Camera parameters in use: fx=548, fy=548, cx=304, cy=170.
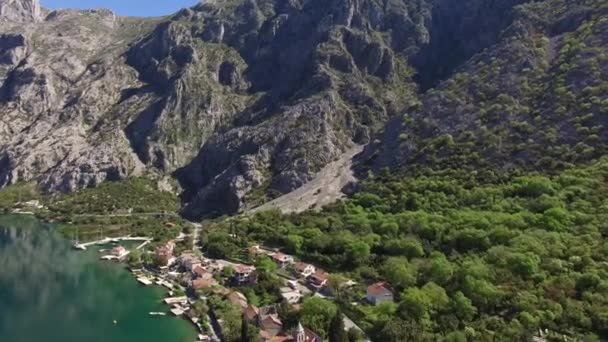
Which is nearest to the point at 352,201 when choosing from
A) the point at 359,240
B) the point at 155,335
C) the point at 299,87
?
the point at 359,240

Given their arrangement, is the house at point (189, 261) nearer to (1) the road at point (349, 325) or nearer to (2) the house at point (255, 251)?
(2) the house at point (255, 251)

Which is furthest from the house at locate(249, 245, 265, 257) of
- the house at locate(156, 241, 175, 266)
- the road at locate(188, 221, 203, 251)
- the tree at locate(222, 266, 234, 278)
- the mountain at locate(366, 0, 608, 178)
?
the mountain at locate(366, 0, 608, 178)

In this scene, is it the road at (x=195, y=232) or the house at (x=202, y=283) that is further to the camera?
the road at (x=195, y=232)

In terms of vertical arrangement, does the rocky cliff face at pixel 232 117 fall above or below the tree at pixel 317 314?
above

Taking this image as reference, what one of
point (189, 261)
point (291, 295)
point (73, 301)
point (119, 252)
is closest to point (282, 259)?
point (189, 261)

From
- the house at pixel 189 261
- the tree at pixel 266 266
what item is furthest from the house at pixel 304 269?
the house at pixel 189 261

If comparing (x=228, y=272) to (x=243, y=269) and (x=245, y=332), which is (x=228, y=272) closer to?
(x=243, y=269)

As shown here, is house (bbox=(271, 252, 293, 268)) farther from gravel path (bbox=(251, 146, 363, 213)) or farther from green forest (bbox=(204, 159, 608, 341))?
gravel path (bbox=(251, 146, 363, 213))
